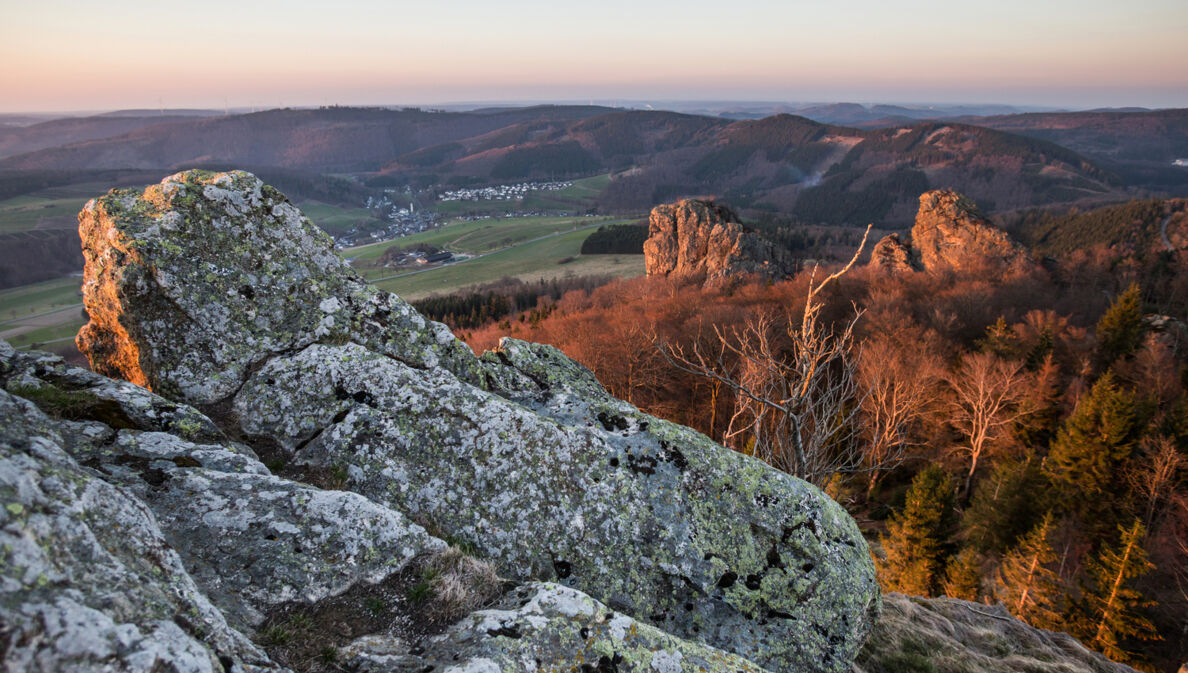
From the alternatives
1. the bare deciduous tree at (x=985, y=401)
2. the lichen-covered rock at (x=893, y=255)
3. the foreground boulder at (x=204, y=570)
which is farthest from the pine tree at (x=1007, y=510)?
the lichen-covered rock at (x=893, y=255)

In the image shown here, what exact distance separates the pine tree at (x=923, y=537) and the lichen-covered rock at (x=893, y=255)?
213 ft

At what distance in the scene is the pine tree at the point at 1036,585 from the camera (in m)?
22.0

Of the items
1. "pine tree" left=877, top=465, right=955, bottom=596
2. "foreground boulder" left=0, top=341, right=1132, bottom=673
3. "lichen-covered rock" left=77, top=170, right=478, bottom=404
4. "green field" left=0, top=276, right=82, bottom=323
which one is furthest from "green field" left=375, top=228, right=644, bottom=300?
"foreground boulder" left=0, top=341, right=1132, bottom=673

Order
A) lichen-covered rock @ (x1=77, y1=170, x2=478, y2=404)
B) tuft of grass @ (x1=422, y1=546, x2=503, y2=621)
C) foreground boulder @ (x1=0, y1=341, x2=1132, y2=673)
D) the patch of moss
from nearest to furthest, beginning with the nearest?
foreground boulder @ (x1=0, y1=341, x2=1132, y2=673) → tuft of grass @ (x1=422, y1=546, x2=503, y2=621) → the patch of moss → lichen-covered rock @ (x1=77, y1=170, x2=478, y2=404)

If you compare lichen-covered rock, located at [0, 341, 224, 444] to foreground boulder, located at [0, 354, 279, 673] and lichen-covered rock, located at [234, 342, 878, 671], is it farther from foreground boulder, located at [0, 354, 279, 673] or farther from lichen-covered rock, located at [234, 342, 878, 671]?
foreground boulder, located at [0, 354, 279, 673]

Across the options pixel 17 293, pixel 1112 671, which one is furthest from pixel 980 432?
pixel 17 293

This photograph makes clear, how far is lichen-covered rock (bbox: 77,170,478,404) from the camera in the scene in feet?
26.4

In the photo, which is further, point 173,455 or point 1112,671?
point 1112,671

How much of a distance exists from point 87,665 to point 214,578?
1988 mm

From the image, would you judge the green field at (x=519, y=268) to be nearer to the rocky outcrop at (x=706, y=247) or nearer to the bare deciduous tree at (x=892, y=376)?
the rocky outcrop at (x=706, y=247)

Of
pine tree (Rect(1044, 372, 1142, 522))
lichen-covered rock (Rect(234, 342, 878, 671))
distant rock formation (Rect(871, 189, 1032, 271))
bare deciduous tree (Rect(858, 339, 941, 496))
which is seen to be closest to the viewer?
lichen-covered rock (Rect(234, 342, 878, 671))

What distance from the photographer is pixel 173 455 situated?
600 cm

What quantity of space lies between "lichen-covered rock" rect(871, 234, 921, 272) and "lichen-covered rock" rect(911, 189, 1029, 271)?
100 inches

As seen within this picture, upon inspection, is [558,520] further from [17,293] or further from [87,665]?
[17,293]
